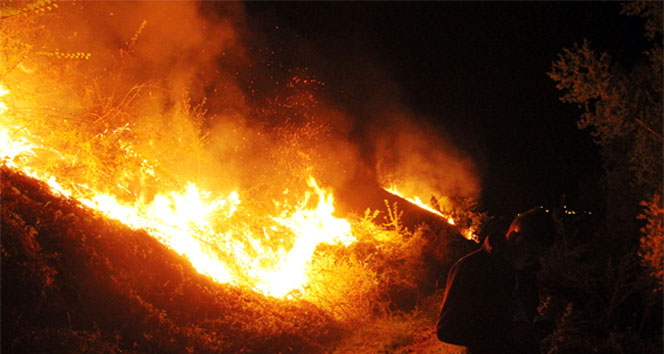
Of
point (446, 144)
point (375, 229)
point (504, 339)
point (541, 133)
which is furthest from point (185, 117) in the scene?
point (541, 133)

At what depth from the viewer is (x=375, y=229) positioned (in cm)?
1124

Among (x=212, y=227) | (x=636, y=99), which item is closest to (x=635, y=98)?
(x=636, y=99)

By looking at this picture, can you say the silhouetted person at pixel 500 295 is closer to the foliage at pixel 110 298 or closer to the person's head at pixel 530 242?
the person's head at pixel 530 242

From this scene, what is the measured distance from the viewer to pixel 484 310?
3203 mm

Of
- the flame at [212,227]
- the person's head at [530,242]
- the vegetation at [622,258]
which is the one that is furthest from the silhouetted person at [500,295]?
the flame at [212,227]

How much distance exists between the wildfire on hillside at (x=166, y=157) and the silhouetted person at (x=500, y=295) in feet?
17.2

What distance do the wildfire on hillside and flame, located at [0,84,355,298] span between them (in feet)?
0.09

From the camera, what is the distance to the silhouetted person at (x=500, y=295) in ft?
10.4

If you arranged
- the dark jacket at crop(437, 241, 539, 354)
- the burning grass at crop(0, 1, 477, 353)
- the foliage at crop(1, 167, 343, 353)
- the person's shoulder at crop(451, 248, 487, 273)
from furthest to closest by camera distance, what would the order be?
the burning grass at crop(0, 1, 477, 353) < the foliage at crop(1, 167, 343, 353) < the person's shoulder at crop(451, 248, 487, 273) < the dark jacket at crop(437, 241, 539, 354)

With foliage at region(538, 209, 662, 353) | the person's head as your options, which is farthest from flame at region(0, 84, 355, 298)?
the person's head

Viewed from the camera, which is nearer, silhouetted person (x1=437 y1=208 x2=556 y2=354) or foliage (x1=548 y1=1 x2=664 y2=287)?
silhouetted person (x1=437 y1=208 x2=556 y2=354)

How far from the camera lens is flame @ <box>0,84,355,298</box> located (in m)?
7.33

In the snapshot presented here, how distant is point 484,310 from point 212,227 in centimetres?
701

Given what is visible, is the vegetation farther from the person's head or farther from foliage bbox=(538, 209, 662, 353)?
the person's head
